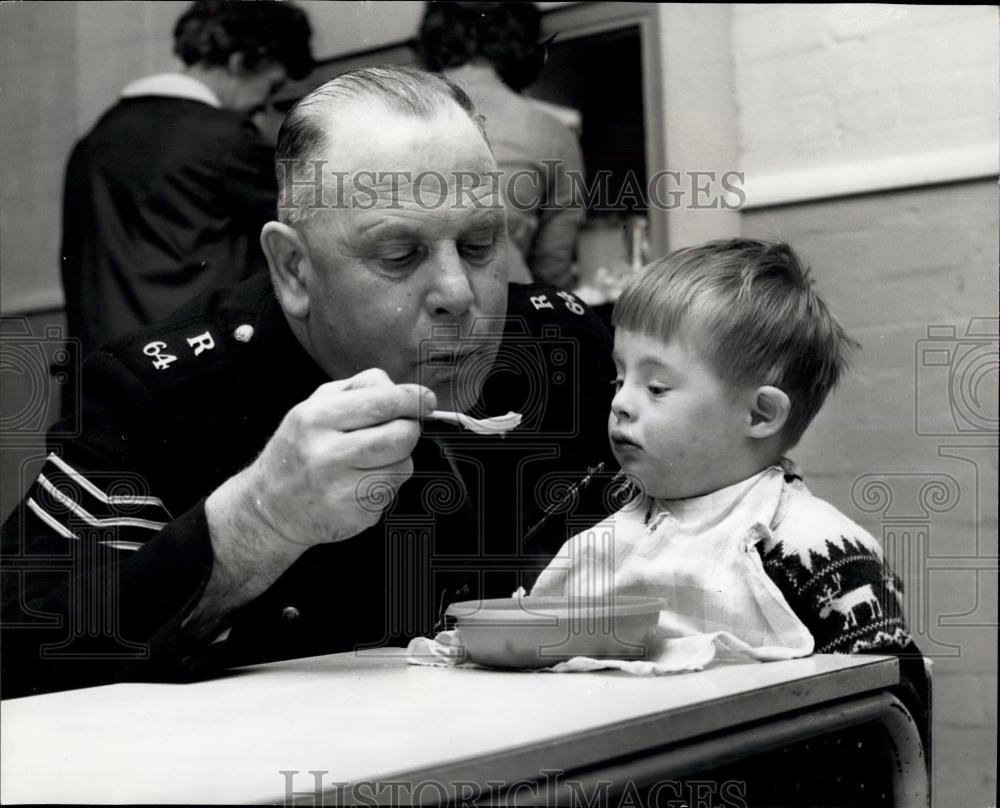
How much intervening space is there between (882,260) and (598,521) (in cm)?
94

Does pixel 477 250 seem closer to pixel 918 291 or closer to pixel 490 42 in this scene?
pixel 490 42

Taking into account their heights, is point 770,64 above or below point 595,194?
above

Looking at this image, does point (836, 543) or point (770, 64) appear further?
point (770, 64)

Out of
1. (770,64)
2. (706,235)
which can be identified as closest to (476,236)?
(706,235)

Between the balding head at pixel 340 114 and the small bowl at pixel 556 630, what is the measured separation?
0.51 m

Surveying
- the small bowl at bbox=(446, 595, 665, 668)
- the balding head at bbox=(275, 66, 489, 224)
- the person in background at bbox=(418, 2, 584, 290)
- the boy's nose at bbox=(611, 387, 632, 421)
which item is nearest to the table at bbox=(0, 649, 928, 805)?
the small bowl at bbox=(446, 595, 665, 668)

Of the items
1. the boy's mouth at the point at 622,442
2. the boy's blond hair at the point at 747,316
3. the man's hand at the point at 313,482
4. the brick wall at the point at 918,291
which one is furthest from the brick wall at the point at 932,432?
the man's hand at the point at 313,482

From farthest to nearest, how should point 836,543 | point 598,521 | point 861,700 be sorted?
point 598,521 < point 836,543 < point 861,700

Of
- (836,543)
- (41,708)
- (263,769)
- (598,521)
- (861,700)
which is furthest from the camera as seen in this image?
(598,521)

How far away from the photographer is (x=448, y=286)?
124cm

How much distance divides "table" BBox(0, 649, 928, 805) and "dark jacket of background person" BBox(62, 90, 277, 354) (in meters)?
0.91

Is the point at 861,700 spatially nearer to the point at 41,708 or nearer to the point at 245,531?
the point at 245,531

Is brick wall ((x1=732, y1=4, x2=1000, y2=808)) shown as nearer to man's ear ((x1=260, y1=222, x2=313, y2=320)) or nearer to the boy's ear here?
the boy's ear

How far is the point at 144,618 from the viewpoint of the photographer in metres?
1.13
